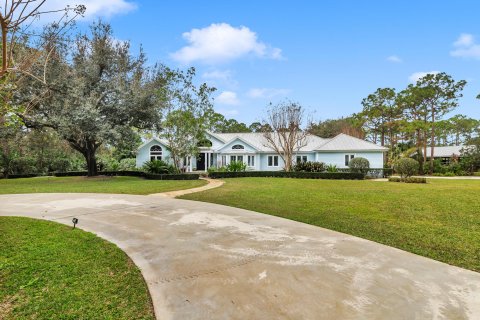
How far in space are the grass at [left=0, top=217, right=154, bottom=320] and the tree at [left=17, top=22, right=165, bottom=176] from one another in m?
14.6

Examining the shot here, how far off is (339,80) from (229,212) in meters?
17.8

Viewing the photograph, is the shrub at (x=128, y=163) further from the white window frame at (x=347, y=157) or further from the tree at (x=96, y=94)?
the white window frame at (x=347, y=157)

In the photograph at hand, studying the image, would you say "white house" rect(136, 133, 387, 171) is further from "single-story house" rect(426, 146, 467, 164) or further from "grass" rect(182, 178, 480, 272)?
"single-story house" rect(426, 146, 467, 164)

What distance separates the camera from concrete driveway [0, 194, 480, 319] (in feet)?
9.89

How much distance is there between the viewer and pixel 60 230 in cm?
616

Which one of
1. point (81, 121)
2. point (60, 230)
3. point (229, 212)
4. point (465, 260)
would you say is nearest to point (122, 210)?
point (60, 230)

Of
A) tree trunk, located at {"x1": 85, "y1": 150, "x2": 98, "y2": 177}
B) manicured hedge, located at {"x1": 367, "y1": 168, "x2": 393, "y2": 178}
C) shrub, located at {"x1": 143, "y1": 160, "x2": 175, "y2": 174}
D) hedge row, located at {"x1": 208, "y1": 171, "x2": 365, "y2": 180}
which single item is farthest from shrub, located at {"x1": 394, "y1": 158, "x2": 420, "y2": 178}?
tree trunk, located at {"x1": 85, "y1": 150, "x2": 98, "y2": 177}

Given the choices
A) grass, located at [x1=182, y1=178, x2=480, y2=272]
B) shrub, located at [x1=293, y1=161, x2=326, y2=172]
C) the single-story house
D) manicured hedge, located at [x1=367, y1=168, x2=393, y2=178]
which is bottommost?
grass, located at [x1=182, y1=178, x2=480, y2=272]

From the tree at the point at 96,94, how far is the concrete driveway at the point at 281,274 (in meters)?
14.2

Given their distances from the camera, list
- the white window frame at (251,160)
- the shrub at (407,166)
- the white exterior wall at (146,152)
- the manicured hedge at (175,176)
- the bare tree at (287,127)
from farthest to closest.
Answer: the white exterior wall at (146,152) → the white window frame at (251,160) → the bare tree at (287,127) → the manicured hedge at (175,176) → the shrub at (407,166)

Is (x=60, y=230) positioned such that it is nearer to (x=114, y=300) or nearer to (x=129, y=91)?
(x=114, y=300)

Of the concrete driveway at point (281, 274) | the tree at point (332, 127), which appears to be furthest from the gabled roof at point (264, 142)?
the concrete driveway at point (281, 274)

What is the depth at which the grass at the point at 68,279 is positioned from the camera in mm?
3096

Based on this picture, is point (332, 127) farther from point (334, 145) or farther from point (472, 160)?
point (334, 145)
